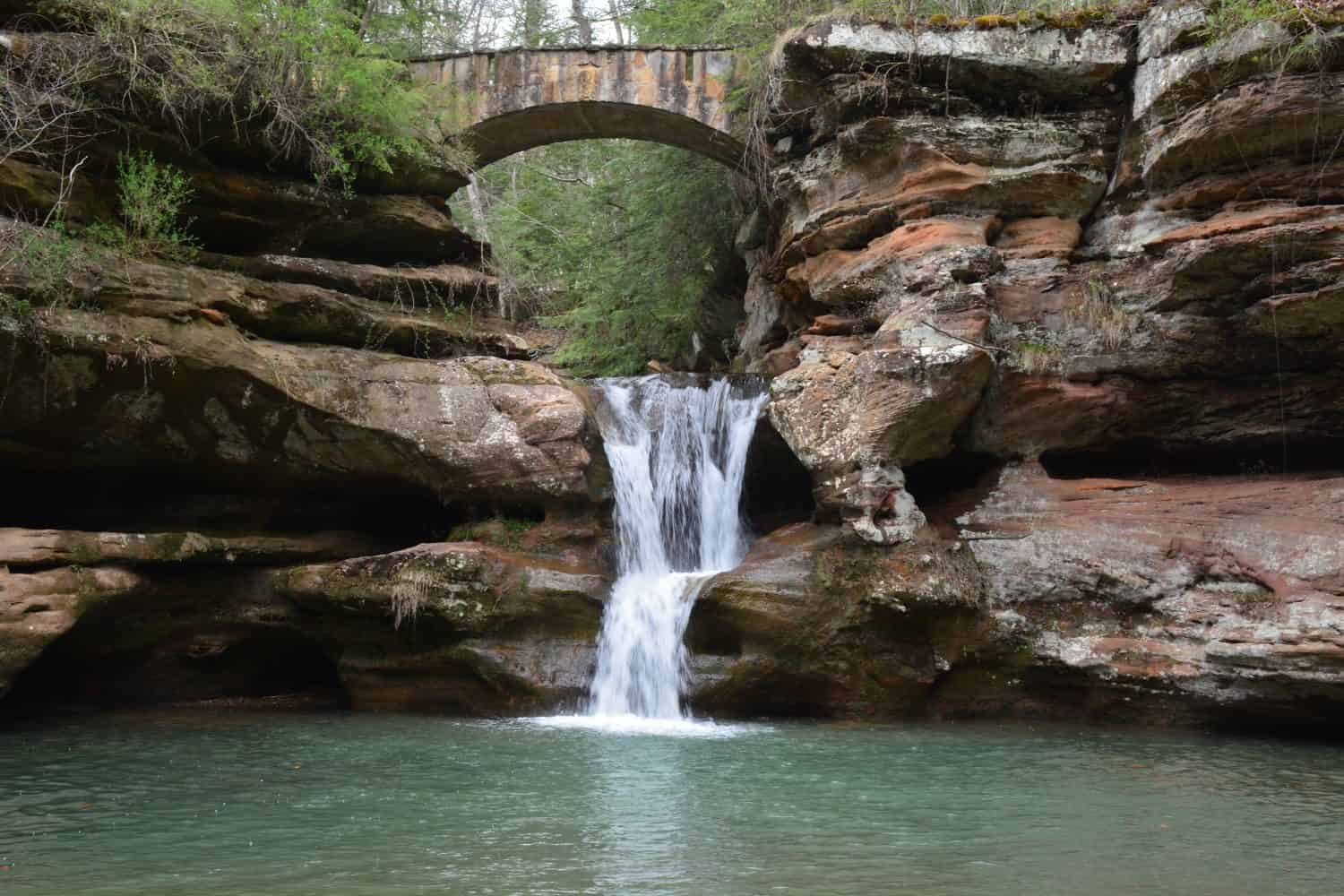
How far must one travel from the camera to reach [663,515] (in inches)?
482

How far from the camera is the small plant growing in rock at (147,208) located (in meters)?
10.5

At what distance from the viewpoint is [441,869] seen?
16.4 ft

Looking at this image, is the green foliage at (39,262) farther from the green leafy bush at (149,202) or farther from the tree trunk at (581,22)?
the tree trunk at (581,22)

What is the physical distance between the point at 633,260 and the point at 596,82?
4.28 meters

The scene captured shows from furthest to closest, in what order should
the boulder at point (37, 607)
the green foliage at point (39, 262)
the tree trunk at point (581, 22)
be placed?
the tree trunk at point (581, 22), the green foliage at point (39, 262), the boulder at point (37, 607)

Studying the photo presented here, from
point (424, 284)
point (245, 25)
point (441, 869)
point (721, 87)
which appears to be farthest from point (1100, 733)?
point (245, 25)

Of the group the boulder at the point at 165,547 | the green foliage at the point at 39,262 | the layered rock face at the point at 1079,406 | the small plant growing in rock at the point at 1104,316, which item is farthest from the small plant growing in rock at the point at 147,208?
the small plant growing in rock at the point at 1104,316

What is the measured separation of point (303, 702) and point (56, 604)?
316 centimetres

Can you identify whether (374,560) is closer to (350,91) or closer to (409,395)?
(409,395)

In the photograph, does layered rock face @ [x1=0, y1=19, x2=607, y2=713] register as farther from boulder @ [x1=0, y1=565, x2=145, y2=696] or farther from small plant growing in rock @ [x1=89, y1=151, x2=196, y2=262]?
small plant growing in rock @ [x1=89, y1=151, x2=196, y2=262]

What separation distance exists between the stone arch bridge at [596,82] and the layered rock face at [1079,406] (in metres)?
2.42

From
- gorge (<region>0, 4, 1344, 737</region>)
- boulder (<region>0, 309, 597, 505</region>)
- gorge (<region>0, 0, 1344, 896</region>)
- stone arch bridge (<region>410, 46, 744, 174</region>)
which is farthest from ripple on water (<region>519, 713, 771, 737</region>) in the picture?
stone arch bridge (<region>410, 46, 744, 174</region>)

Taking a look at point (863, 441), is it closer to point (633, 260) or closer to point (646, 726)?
point (646, 726)

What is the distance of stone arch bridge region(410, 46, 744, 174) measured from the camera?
49.2 feet
